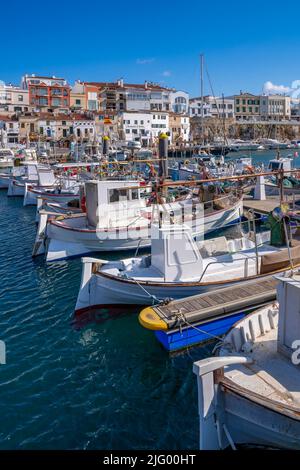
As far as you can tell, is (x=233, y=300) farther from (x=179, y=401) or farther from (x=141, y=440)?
(x=141, y=440)

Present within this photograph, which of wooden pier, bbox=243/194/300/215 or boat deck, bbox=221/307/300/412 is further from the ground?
wooden pier, bbox=243/194/300/215

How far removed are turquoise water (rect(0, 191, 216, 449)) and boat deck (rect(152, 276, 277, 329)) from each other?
4.05 feet

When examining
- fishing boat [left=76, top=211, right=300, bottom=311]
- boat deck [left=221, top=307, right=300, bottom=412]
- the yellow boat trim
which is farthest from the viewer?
fishing boat [left=76, top=211, right=300, bottom=311]

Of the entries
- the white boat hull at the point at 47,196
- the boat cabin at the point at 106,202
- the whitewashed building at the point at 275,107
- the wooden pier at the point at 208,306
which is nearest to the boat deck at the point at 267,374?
the wooden pier at the point at 208,306

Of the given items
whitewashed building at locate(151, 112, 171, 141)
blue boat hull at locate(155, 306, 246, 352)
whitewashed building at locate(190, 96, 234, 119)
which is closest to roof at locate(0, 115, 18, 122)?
whitewashed building at locate(151, 112, 171, 141)

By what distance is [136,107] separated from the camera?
95188mm

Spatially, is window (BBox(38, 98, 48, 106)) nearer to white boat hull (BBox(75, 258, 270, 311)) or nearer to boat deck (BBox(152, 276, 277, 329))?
white boat hull (BBox(75, 258, 270, 311))

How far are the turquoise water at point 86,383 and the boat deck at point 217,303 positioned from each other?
1.23 metres

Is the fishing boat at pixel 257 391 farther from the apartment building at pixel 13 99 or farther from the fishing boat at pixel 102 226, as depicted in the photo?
the apartment building at pixel 13 99

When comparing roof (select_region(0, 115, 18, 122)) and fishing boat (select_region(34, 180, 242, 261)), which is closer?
fishing boat (select_region(34, 180, 242, 261))

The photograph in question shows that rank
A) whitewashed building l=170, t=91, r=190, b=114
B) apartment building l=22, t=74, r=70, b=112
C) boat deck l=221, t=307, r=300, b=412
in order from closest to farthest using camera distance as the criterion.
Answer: boat deck l=221, t=307, r=300, b=412 < apartment building l=22, t=74, r=70, b=112 < whitewashed building l=170, t=91, r=190, b=114

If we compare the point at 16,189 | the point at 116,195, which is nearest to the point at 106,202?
the point at 116,195

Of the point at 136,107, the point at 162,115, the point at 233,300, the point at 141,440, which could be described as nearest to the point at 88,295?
the point at 233,300

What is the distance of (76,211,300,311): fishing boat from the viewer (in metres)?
12.2
